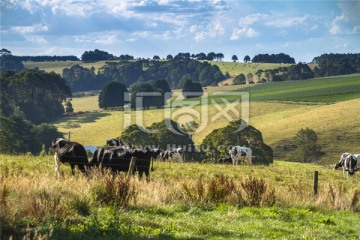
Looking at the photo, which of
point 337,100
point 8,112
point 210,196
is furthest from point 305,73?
point 210,196

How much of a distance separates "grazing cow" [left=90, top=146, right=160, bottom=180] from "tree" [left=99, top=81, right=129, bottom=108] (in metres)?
110

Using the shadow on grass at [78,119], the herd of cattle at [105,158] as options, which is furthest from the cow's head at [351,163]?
the shadow on grass at [78,119]

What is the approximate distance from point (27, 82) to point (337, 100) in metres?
69.7

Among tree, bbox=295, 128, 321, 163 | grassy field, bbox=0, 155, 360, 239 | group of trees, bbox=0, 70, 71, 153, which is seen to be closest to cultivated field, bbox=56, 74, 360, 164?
tree, bbox=295, 128, 321, 163

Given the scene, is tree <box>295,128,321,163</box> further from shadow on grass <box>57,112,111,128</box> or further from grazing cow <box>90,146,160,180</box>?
grazing cow <box>90,146,160,180</box>

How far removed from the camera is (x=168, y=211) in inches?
493

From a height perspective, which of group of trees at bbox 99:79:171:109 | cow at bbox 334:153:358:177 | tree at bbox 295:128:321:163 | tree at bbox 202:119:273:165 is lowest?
tree at bbox 295:128:321:163

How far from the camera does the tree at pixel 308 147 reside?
70438 mm

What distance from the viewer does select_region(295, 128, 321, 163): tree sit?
231ft

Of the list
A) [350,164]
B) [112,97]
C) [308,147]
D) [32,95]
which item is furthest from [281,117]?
[350,164]

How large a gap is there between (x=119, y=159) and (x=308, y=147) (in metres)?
55.9

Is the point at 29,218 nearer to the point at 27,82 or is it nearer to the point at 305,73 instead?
the point at 27,82

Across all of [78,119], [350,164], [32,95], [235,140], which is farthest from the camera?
[32,95]

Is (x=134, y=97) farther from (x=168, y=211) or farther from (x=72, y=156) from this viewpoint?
(x=168, y=211)
